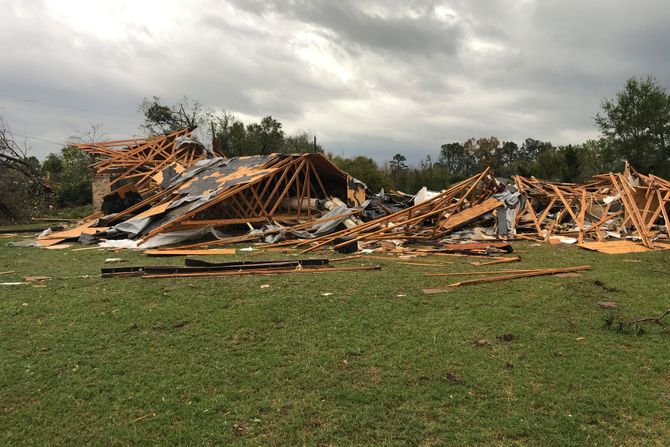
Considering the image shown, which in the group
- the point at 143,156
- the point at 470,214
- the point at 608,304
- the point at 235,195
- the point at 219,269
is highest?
the point at 143,156

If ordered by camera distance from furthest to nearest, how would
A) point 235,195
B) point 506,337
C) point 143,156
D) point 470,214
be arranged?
point 143,156 < point 235,195 < point 470,214 < point 506,337

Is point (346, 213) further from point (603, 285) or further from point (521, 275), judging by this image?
point (603, 285)

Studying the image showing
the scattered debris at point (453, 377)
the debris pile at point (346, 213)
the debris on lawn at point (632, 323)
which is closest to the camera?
the scattered debris at point (453, 377)

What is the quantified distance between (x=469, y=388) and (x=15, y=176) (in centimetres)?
2131

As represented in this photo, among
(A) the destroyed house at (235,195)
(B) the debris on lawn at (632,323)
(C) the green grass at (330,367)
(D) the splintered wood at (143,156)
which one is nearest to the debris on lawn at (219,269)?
(C) the green grass at (330,367)

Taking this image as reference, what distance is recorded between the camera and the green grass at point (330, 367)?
2.82 metres

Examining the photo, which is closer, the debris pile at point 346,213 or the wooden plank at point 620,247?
the wooden plank at point 620,247

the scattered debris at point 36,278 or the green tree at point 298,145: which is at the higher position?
the green tree at point 298,145

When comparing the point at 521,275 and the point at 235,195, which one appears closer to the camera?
the point at 521,275

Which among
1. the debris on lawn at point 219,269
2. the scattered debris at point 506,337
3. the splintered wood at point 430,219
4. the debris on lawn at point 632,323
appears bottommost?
the scattered debris at point 506,337

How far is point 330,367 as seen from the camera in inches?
146

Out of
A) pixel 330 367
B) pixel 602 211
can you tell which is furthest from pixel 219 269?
pixel 602 211

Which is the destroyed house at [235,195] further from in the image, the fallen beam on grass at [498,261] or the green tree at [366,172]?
the green tree at [366,172]

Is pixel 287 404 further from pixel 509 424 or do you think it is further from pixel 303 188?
pixel 303 188
